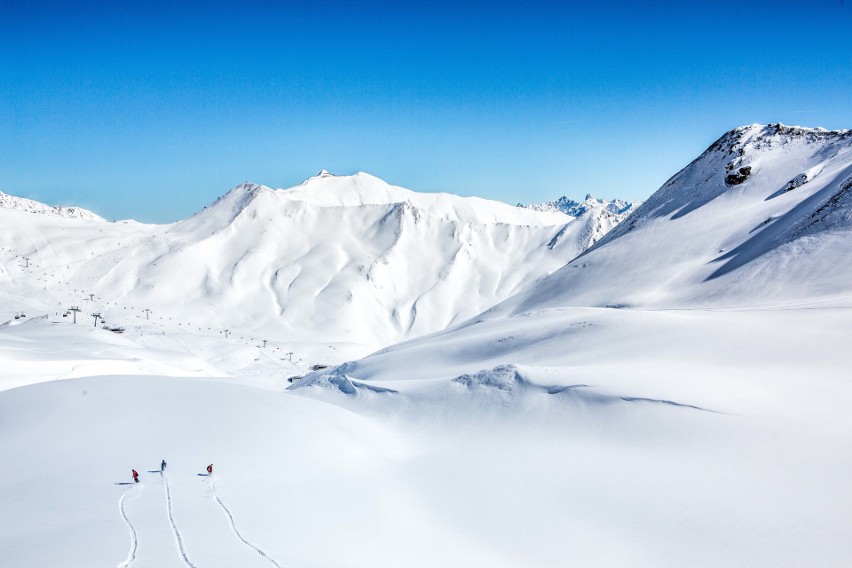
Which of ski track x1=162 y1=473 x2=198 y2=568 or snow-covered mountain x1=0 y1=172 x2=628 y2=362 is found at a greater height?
snow-covered mountain x1=0 y1=172 x2=628 y2=362

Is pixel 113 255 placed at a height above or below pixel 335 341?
above

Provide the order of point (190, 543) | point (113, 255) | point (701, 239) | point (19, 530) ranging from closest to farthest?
point (190, 543) < point (19, 530) < point (701, 239) < point (113, 255)

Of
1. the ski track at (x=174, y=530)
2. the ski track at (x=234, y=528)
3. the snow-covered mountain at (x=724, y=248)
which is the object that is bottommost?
the ski track at (x=234, y=528)

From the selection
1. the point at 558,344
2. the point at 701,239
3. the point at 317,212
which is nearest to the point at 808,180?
the point at 701,239

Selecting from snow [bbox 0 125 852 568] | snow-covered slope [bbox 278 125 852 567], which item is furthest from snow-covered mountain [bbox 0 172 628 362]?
snow-covered slope [bbox 278 125 852 567]

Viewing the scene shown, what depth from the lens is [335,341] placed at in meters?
111

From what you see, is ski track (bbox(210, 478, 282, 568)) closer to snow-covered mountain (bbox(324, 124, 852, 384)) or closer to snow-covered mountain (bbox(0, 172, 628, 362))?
snow-covered mountain (bbox(324, 124, 852, 384))

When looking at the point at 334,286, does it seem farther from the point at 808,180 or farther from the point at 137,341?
the point at 808,180

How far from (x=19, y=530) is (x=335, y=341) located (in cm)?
9633

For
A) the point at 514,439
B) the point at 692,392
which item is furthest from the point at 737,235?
the point at 514,439

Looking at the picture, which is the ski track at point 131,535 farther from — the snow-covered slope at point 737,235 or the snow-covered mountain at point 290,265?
the snow-covered mountain at point 290,265

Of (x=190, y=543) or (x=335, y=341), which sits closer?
(x=190, y=543)

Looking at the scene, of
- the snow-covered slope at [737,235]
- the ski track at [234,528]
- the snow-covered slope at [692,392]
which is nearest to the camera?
the ski track at [234,528]

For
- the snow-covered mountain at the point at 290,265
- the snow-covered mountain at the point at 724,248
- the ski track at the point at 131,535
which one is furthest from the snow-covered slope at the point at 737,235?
the snow-covered mountain at the point at 290,265
